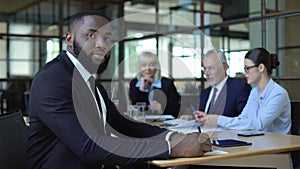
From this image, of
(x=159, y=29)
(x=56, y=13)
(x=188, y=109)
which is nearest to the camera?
(x=188, y=109)

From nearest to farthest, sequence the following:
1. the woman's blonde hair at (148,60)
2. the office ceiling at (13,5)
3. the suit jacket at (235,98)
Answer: the suit jacket at (235,98) → the woman's blonde hair at (148,60) → the office ceiling at (13,5)

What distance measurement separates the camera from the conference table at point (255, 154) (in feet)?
4.65

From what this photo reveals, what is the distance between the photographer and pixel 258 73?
95.5 inches

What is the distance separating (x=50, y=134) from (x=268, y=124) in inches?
55.4

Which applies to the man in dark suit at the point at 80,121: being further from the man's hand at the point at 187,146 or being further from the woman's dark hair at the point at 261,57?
the woman's dark hair at the point at 261,57

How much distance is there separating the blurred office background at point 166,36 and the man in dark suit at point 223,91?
0.18m

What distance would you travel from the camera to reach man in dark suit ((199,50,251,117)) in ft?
8.87

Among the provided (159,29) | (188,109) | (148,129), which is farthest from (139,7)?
(148,129)

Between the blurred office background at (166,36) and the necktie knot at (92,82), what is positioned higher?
the blurred office background at (166,36)

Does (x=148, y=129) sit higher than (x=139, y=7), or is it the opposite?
(x=139, y=7)

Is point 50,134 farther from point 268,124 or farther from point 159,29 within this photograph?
point 159,29

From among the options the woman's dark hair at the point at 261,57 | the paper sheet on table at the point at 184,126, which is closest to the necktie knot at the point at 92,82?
the paper sheet on table at the point at 184,126

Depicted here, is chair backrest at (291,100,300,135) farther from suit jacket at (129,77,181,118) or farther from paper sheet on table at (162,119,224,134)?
suit jacket at (129,77,181,118)

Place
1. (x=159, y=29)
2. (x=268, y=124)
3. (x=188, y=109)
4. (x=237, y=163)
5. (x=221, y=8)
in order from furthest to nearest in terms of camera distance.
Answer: (x=221, y=8)
(x=159, y=29)
(x=188, y=109)
(x=268, y=124)
(x=237, y=163)
